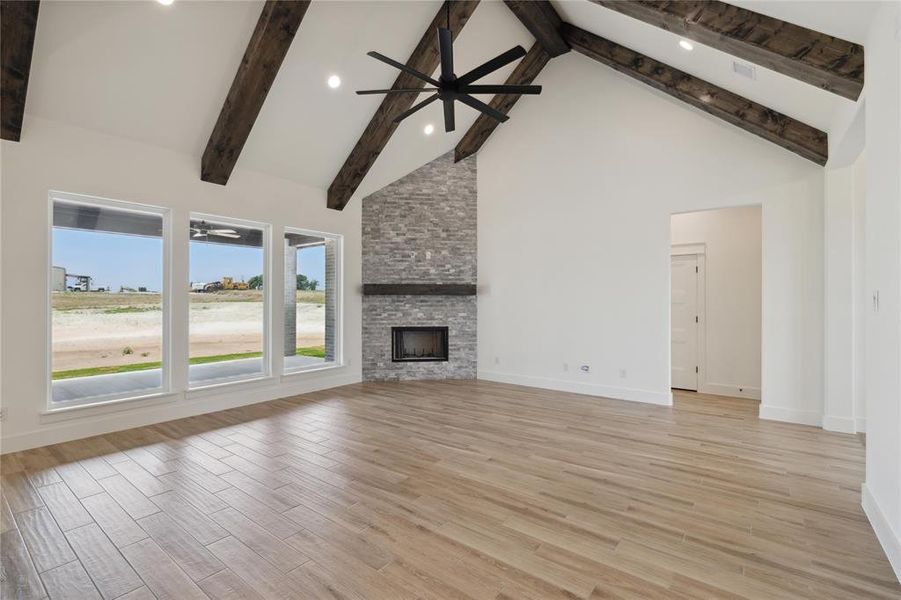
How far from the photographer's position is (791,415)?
4586 millimetres

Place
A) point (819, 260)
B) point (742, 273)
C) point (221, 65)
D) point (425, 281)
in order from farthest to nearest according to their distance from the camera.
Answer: point (425, 281) → point (742, 273) → point (819, 260) → point (221, 65)

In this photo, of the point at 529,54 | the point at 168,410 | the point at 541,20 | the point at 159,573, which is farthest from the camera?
the point at 529,54

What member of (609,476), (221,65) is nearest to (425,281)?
(221,65)

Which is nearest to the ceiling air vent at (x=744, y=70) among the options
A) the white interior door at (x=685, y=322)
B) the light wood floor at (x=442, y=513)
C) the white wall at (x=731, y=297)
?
the white wall at (x=731, y=297)

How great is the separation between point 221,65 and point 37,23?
4.39 ft

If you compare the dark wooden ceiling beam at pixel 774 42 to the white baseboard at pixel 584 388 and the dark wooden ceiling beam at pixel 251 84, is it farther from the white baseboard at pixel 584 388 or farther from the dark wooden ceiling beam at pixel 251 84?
the white baseboard at pixel 584 388

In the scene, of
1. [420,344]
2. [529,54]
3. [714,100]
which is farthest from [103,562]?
[529,54]

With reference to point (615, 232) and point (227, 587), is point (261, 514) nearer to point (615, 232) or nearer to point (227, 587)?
point (227, 587)

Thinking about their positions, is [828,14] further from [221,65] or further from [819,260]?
[221,65]

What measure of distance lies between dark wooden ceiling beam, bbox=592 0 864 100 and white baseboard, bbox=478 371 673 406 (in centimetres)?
372

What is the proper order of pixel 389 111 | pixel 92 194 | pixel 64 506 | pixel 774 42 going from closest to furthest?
pixel 64 506, pixel 774 42, pixel 92 194, pixel 389 111

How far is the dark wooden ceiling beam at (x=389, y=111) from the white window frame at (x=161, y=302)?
237cm

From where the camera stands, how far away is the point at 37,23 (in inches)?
127

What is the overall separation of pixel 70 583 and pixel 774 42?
17.9ft
